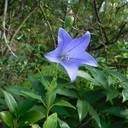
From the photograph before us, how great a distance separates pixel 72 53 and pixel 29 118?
0.84ft

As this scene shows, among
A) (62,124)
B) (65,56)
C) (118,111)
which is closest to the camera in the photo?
(65,56)

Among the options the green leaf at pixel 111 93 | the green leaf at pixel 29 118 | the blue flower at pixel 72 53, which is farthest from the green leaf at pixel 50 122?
the green leaf at pixel 111 93

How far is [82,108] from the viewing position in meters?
1.18

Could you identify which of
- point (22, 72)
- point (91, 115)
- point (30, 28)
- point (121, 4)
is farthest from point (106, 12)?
point (91, 115)

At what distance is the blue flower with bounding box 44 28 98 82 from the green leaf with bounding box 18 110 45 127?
19 cm

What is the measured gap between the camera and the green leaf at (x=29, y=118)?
1.06 metres

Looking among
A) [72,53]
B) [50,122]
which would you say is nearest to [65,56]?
[72,53]

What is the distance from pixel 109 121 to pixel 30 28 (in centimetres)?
253

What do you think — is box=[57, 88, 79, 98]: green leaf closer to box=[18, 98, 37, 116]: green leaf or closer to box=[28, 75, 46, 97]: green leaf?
box=[28, 75, 46, 97]: green leaf

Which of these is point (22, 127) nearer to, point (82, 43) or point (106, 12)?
point (82, 43)

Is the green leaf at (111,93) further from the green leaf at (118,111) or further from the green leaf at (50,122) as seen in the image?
the green leaf at (50,122)

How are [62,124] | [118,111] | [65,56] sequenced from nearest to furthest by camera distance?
[65,56]
[62,124]
[118,111]

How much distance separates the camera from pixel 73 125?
1278 millimetres

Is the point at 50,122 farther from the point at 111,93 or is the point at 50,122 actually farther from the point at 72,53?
the point at 111,93
